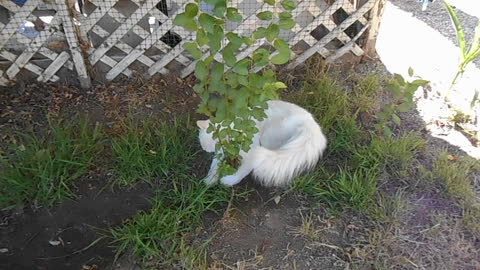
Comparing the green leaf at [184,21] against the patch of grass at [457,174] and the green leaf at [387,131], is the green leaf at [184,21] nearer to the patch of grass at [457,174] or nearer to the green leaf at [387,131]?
the green leaf at [387,131]

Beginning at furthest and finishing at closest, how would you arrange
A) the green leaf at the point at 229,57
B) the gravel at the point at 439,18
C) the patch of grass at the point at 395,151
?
1. the gravel at the point at 439,18
2. the patch of grass at the point at 395,151
3. the green leaf at the point at 229,57

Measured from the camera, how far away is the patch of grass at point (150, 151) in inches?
70.7

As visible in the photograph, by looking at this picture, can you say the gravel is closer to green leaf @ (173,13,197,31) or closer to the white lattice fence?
the white lattice fence

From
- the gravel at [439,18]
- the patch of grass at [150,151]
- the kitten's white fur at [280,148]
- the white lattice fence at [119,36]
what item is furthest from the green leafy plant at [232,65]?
the gravel at [439,18]

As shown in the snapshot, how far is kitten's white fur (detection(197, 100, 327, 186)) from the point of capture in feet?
5.18

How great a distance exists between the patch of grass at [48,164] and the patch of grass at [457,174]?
1.57 m

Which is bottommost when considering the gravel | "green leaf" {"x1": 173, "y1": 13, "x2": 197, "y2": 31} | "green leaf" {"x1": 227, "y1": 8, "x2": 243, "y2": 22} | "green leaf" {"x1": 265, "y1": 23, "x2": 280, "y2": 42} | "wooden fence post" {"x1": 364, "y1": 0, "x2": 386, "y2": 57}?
the gravel

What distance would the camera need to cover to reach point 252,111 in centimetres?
142

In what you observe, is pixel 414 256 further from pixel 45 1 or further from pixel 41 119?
pixel 45 1

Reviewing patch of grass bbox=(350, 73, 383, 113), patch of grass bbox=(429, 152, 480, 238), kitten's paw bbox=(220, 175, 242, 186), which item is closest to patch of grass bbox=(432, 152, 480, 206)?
patch of grass bbox=(429, 152, 480, 238)

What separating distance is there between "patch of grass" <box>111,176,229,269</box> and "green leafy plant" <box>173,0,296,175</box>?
254 millimetres

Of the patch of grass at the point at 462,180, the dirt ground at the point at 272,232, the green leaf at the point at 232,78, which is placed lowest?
the dirt ground at the point at 272,232

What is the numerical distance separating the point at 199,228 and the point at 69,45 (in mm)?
1278

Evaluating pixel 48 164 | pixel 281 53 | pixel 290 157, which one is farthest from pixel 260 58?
pixel 48 164
